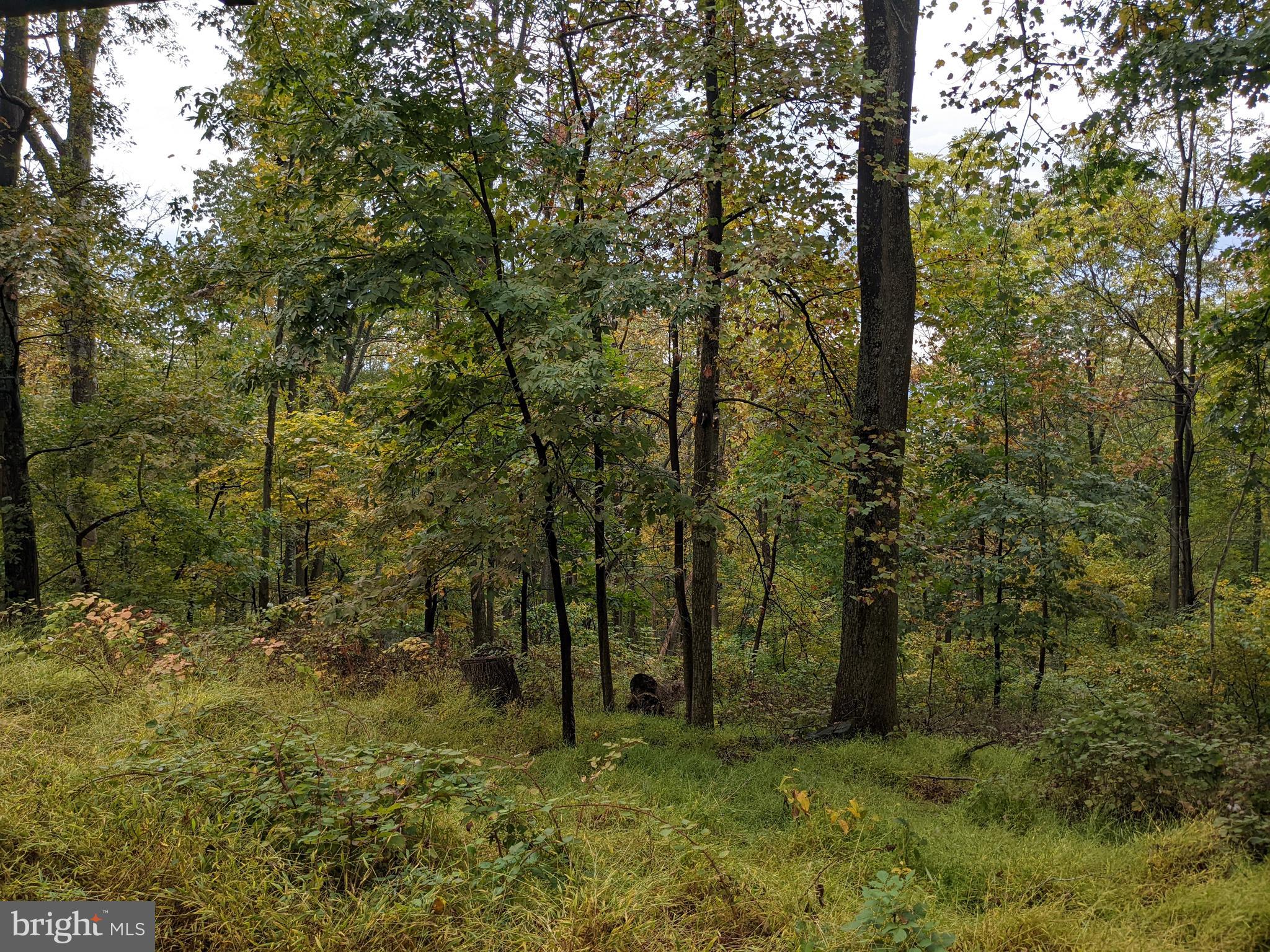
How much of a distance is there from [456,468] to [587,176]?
3316 mm

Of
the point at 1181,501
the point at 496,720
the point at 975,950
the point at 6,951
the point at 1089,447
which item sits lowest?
the point at 496,720

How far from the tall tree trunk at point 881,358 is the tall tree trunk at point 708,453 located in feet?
4.59

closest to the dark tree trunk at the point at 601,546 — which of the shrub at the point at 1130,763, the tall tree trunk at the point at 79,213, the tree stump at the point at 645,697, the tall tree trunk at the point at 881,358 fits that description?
the tree stump at the point at 645,697

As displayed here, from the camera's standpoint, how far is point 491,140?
563 centimetres

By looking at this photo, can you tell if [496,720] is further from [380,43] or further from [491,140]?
[380,43]

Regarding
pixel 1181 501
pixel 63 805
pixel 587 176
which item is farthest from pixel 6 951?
pixel 1181 501

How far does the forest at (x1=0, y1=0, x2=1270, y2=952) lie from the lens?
3.29 metres

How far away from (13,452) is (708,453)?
8.80 meters

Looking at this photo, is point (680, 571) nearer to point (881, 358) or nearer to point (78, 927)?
point (881, 358)

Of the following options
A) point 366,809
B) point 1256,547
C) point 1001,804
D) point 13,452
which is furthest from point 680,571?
point 1256,547

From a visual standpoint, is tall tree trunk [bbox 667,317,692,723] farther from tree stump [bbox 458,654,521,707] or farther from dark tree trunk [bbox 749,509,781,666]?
tree stump [bbox 458,654,521,707]

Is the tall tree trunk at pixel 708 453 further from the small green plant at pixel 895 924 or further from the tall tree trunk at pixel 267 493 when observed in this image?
the tall tree trunk at pixel 267 493

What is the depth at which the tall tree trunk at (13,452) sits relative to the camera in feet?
28.9

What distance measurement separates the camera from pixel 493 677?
859cm
